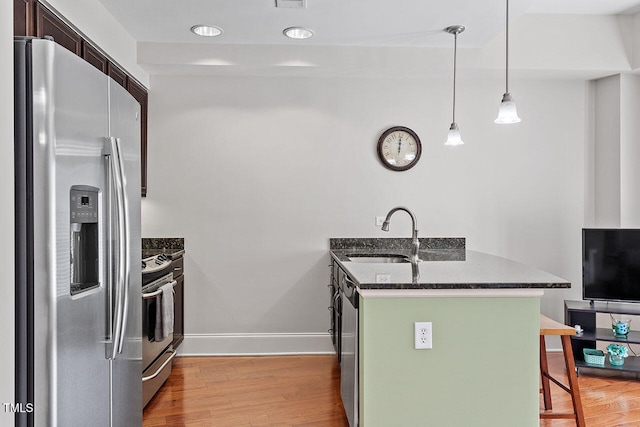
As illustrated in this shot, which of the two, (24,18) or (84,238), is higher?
(24,18)

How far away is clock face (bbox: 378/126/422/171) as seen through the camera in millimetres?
4207

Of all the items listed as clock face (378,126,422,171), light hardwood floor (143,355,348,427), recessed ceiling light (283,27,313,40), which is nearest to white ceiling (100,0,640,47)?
recessed ceiling light (283,27,313,40)

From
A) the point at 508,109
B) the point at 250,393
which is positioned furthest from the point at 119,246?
the point at 508,109

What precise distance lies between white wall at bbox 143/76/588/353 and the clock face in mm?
68

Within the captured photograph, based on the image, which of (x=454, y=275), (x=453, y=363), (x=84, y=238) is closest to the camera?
(x=84, y=238)

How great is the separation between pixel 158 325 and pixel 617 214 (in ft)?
12.1

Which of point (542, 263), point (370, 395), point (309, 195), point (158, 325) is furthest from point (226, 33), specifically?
point (542, 263)

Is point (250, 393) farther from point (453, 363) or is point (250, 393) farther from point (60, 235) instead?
point (60, 235)

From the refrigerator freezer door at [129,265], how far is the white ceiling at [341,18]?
4.47 ft

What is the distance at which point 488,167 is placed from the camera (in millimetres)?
4266

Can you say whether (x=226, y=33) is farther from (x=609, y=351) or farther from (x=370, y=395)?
(x=609, y=351)

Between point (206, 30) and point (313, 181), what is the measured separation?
1.47 m

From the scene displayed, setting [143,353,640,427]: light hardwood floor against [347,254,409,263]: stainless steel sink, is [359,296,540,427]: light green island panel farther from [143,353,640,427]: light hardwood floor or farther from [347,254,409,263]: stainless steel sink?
[347,254,409,263]: stainless steel sink

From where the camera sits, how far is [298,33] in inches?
142
